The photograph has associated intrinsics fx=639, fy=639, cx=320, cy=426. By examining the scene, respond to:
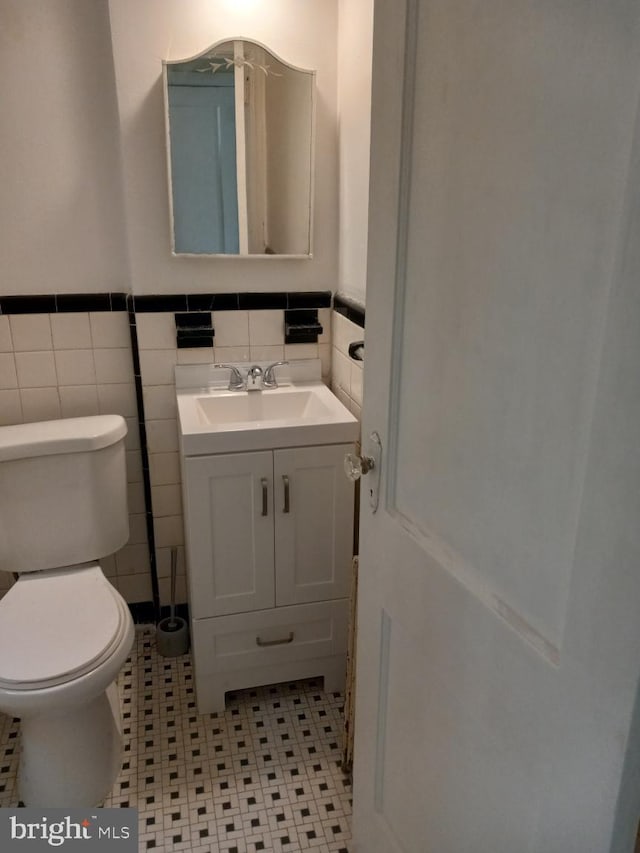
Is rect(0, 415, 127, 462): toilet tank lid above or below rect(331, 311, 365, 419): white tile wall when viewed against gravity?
below

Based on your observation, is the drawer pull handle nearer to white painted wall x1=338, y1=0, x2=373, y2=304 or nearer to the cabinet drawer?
the cabinet drawer

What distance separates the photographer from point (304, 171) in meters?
2.02

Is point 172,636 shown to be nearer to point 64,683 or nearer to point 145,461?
point 145,461

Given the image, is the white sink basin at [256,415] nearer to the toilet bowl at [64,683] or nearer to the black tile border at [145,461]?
the black tile border at [145,461]

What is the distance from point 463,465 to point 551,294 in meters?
0.27

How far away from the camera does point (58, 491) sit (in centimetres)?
186

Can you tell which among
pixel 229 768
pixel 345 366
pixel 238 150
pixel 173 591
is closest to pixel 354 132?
pixel 238 150

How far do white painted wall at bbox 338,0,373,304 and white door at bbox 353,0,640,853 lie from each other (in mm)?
815

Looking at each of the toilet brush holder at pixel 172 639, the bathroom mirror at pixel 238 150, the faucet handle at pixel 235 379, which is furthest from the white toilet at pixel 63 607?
the bathroom mirror at pixel 238 150

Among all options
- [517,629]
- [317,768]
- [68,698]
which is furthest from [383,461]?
[317,768]

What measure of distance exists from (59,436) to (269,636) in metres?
0.87

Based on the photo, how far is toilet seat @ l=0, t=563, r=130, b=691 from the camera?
1.47m

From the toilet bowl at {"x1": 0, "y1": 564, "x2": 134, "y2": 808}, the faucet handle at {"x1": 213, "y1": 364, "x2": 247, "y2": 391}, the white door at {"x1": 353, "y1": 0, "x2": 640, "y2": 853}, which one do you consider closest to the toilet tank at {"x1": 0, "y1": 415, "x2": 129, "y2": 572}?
the toilet bowl at {"x1": 0, "y1": 564, "x2": 134, "y2": 808}

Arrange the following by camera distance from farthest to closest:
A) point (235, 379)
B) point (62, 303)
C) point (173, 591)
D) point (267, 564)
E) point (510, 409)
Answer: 1. point (173, 591)
2. point (235, 379)
3. point (62, 303)
4. point (267, 564)
5. point (510, 409)
